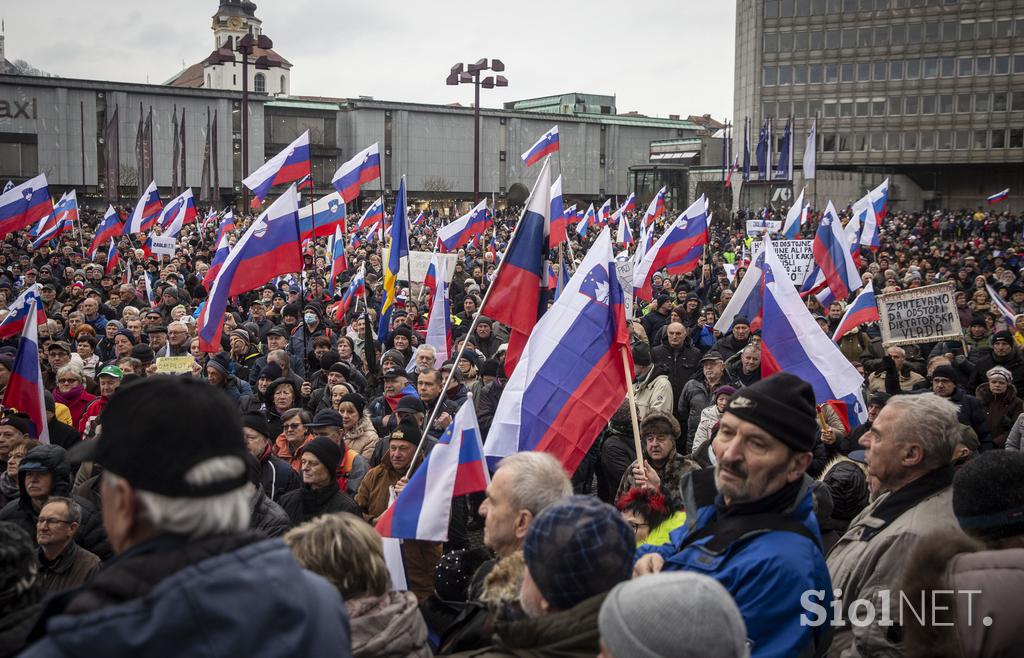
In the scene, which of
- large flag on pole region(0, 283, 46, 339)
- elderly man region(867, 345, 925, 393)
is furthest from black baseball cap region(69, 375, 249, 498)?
large flag on pole region(0, 283, 46, 339)

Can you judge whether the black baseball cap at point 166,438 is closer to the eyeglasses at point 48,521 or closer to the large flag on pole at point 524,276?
the eyeglasses at point 48,521

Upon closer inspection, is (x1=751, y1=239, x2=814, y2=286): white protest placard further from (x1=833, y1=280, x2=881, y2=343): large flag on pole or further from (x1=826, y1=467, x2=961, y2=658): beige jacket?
(x1=826, y1=467, x2=961, y2=658): beige jacket

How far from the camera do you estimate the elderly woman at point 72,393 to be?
8680 mm

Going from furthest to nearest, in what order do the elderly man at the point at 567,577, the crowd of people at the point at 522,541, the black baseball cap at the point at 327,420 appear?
the black baseball cap at the point at 327,420
the elderly man at the point at 567,577
the crowd of people at the point at 522,541

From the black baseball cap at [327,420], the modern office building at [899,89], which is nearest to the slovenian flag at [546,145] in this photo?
the black baseball cap at [327,420]

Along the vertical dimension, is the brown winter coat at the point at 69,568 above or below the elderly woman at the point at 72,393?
below

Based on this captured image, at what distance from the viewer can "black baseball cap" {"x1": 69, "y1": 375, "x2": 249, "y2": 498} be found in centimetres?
184

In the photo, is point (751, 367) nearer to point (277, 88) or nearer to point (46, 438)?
point (46, 438)

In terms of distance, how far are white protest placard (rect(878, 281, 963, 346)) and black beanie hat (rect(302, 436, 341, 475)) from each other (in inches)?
276

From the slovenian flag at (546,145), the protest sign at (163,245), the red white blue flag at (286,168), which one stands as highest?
the slovenian flag at (546,145)

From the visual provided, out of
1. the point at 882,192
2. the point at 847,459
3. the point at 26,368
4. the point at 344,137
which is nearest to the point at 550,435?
the point at 847,459

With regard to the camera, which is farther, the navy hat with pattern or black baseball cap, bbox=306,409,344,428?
black baseball cap, bbox=306,409,344,428

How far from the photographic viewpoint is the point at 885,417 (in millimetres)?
3736

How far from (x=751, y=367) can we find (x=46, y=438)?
238 inches
